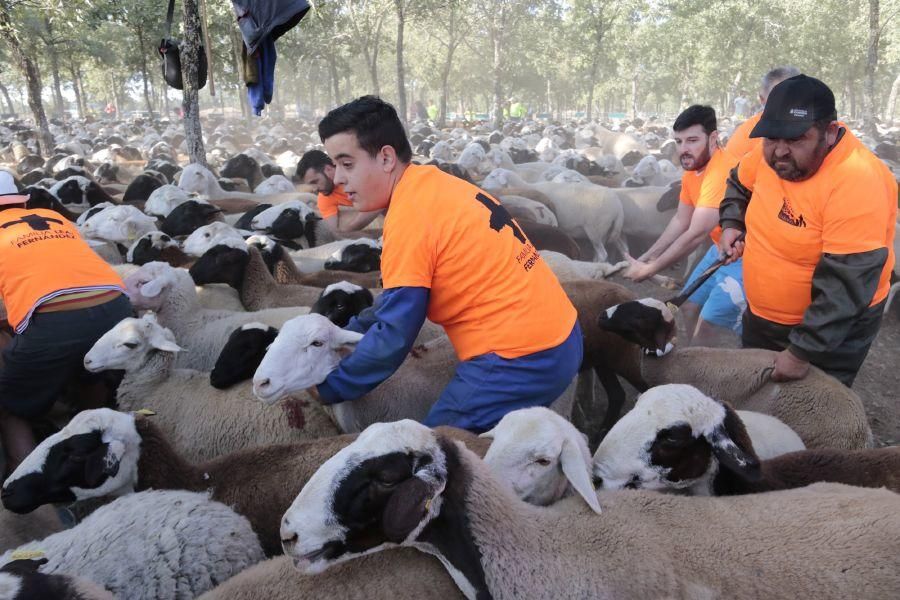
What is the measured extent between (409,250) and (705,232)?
10.4ft

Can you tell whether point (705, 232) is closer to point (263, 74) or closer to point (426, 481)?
point (426, 481)

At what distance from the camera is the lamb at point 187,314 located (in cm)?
445

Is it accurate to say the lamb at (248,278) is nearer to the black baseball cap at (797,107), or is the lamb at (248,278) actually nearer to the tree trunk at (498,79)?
the black baseball cap at (797,107)

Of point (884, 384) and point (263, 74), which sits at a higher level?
point (263, 74)

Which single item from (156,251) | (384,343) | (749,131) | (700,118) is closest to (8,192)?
(156,251)

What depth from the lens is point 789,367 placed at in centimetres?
316

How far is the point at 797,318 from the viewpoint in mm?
3395

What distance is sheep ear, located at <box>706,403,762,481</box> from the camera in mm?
2334

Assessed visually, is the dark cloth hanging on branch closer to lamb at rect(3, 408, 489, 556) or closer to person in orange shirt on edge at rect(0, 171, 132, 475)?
person in orange shirt on edge at rect(0, 171, 132, 475)

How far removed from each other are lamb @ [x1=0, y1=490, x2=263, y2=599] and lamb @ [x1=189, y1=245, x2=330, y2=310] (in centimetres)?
273

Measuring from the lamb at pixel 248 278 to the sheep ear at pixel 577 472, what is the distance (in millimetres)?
3298

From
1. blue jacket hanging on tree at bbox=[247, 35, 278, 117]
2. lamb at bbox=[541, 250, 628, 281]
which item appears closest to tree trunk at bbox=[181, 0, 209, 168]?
blue jacket hanging on tree at bbox=[247, 35, 278, 117]

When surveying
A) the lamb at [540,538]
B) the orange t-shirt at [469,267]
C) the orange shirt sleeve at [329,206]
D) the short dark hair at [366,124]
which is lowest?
the lamb at [540,538]

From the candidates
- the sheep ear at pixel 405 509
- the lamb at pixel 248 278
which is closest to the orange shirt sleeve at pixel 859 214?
the sheep ear at pixel 405 509
